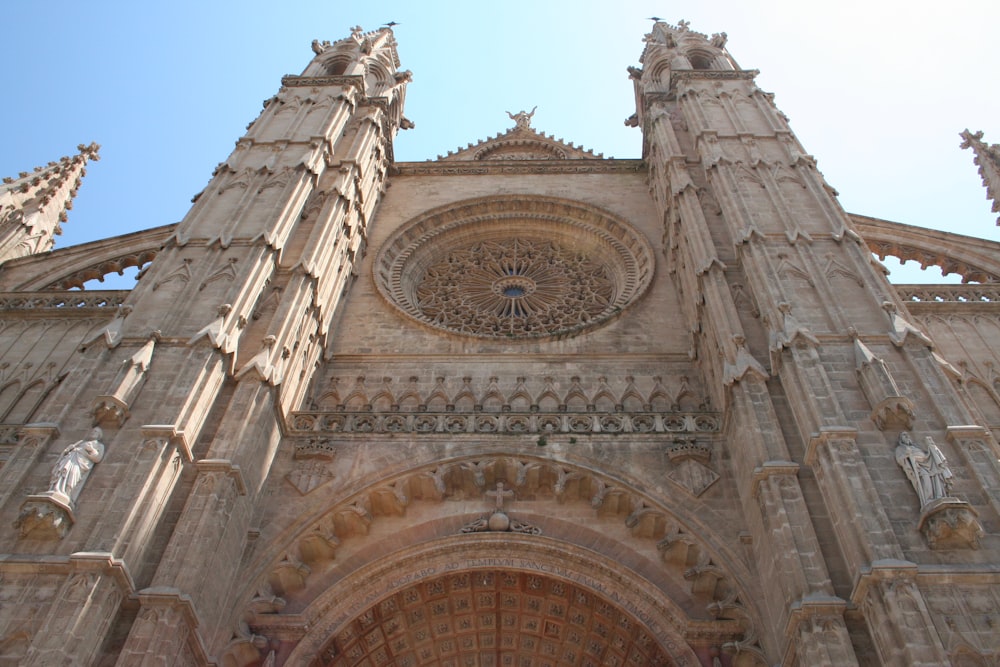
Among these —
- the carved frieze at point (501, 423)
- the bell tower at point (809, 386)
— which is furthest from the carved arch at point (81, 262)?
the bell tower at point (809, 386)

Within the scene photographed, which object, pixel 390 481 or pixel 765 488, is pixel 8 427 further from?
pixel 765 488

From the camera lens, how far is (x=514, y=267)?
18.3 metres

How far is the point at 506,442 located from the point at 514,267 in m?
7.01

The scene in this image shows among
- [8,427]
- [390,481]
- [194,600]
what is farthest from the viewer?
[8,427]

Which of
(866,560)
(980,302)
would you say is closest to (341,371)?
(866,560)

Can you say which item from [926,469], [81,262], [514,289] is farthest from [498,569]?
[81,262]

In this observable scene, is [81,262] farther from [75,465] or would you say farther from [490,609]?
[490,609]

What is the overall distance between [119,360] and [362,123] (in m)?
9.95

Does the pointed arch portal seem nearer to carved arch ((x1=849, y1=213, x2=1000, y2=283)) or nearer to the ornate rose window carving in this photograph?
the ornate rose window carving

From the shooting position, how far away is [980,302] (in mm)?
14836

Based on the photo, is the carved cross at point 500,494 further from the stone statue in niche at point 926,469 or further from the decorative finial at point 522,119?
the decorative finial at point 522,119

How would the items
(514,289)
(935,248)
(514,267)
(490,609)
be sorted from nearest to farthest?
(490,609) < (514,289) < (935,248) < (514,267)

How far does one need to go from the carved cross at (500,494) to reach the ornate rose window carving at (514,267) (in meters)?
3.84

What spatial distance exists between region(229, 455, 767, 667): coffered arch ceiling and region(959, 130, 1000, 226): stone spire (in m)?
12.3
